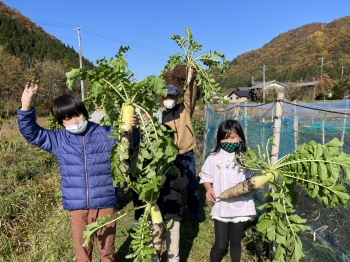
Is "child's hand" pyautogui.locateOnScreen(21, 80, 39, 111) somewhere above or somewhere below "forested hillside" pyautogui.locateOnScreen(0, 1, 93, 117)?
below

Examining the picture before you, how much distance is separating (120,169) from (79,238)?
1.02 m

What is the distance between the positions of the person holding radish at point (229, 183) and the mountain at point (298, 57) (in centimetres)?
6314

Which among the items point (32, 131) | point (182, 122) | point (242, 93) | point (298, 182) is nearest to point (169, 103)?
point (182, 122)

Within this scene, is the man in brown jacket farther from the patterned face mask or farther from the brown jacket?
the patterned face mask

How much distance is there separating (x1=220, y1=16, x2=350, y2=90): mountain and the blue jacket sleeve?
6410 centimetres

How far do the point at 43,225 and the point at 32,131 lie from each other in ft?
9.21

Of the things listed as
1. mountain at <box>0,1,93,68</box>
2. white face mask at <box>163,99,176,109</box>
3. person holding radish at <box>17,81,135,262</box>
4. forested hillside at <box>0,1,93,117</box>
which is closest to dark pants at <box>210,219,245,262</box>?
person holding radish at <box>17,81,135,262</box>

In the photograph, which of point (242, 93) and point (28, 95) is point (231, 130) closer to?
point (28, 95)

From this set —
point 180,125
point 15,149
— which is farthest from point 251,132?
point 15,149

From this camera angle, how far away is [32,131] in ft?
7.02

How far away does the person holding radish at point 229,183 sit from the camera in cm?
248

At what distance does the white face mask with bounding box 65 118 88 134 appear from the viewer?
2242 mm

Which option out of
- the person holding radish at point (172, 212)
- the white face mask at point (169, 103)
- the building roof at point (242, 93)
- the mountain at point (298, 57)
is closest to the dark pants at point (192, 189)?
the white face mask at point (169, 103)

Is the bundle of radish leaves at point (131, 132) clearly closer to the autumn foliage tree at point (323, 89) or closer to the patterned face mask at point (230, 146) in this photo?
the patterned face mask at point (230, 146)
